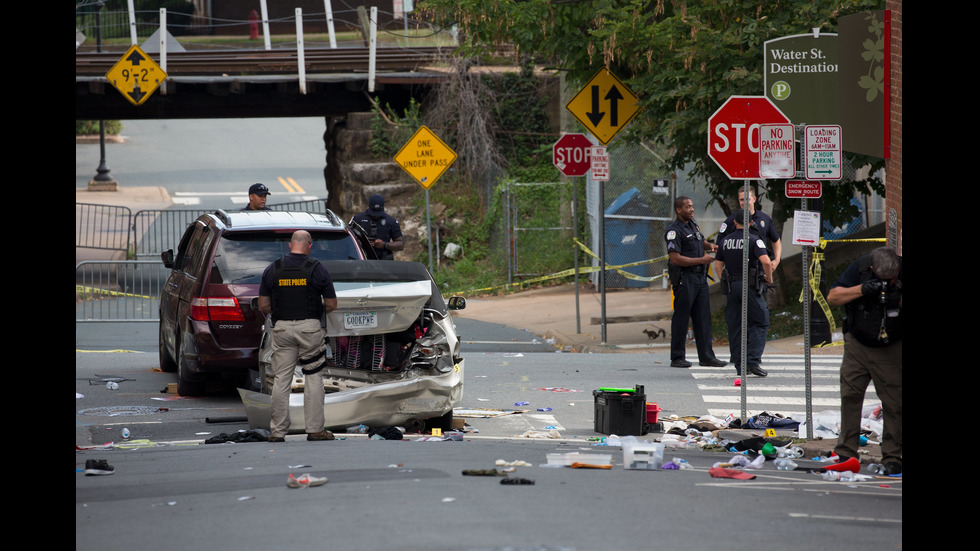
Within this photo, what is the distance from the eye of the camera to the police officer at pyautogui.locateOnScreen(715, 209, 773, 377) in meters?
12.7

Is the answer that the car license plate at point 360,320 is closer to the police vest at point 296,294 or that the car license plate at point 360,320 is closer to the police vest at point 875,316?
the police vest at point 296,294

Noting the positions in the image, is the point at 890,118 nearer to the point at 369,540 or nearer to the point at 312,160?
the point at 369,540

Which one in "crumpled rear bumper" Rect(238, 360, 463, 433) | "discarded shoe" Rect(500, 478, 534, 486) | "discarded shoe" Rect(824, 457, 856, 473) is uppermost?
"crumpled rear bumper" Rect(238, 360, 463, 433)

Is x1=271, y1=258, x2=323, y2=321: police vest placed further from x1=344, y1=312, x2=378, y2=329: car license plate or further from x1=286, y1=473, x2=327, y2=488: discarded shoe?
x1=286, y1=473, x2=327, y2=488: discarded shoe

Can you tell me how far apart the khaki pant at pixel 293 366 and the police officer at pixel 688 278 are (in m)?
5.78

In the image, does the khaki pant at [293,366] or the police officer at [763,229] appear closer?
the khaki pant at [293,366]

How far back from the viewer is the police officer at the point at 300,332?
8.92 meters

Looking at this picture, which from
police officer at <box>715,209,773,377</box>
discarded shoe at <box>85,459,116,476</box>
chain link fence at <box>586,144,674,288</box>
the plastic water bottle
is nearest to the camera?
discarded shoe at <box>85,459,116,476</box>

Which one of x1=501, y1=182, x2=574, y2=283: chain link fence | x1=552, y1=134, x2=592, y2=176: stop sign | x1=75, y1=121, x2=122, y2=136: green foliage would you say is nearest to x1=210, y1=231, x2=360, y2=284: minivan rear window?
x1=552, y1=134, x2=592, y2=176: stop sign

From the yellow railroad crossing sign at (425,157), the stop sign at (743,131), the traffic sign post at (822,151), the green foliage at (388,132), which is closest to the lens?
the traffic sign post at (822,151)

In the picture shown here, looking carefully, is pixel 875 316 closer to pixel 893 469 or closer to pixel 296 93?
pixel 893 469

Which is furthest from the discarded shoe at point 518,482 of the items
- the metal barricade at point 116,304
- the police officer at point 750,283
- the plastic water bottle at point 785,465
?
the metal barricade at point 116,304

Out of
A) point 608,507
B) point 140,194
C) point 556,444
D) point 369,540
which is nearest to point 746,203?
point 556,444

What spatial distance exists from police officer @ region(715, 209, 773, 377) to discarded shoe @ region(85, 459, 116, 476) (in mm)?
7220
